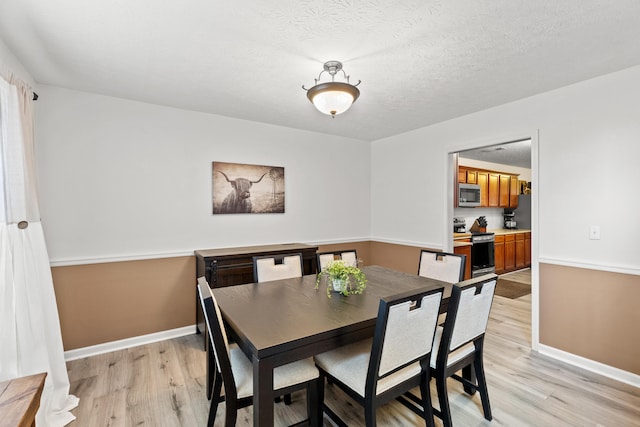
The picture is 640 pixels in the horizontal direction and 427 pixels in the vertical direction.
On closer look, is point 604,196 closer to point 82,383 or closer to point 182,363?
point 182,363

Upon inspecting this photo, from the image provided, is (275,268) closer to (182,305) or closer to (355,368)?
(355,368)

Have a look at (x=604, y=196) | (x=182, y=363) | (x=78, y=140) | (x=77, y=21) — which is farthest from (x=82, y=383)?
(x=604, y=196)


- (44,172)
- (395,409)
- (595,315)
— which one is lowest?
(395,409)

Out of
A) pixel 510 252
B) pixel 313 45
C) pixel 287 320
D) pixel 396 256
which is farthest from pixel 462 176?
pixel 287 320

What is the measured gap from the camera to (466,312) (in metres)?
1.72

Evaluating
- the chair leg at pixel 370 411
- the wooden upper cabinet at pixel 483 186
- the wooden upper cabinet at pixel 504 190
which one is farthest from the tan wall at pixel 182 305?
the wooden upper cabinet at pixel 504 190

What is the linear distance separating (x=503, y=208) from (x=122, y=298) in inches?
296

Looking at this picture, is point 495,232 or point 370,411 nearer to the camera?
point 370,411

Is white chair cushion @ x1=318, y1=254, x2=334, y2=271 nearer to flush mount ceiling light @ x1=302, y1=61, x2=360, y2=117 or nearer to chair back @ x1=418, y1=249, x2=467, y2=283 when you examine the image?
chair back @ x1=418, y1=249, x2=467, y2=283

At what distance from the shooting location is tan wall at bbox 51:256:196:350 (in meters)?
2.75

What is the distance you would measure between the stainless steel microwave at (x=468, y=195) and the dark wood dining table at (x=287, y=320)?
3.55m

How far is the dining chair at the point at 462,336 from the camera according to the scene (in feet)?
5.45

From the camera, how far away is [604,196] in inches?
96.7

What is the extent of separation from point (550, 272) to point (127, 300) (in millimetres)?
4056
